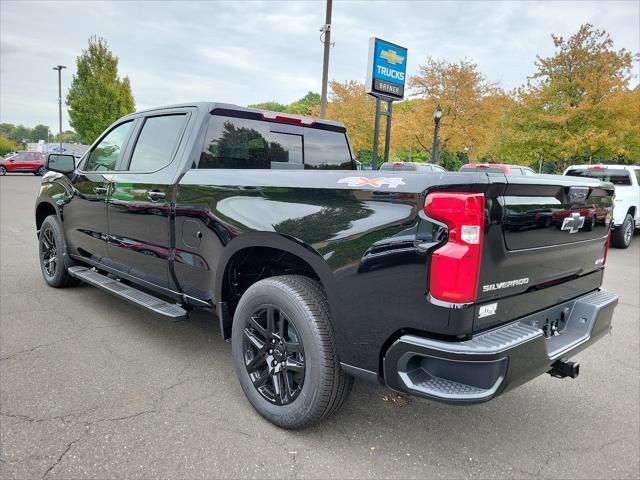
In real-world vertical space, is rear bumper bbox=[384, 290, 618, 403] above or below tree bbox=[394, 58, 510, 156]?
below

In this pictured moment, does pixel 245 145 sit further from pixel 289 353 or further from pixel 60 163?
pixel 60 163

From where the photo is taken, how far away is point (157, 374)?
10.7ft

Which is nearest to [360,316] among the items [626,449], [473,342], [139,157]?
[473,342]

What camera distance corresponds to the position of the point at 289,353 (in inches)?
101

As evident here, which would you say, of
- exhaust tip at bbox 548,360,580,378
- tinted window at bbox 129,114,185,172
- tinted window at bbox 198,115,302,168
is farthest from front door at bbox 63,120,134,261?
exhaust tip at bbox 548,360,580,378

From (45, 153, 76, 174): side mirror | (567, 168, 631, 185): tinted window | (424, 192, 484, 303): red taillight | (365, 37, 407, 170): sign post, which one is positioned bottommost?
(424, 192, 484, 303): red taillight

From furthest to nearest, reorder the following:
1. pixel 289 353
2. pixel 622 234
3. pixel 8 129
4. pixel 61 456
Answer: pixel 8 129 → pixel 622 234 → pixel 289 353 → pixel 61 456

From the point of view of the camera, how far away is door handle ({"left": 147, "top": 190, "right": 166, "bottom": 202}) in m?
3.32

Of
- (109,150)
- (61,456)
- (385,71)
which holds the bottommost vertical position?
(61,456)

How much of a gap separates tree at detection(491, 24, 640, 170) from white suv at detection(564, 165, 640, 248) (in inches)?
369

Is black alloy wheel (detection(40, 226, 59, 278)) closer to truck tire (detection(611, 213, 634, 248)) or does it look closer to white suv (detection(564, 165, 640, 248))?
white suv (detection(564, 165, 640, 248))

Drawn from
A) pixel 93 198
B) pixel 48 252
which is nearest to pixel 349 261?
pixel 93 198

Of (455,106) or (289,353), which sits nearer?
(289,353)

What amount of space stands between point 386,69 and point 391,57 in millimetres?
396
